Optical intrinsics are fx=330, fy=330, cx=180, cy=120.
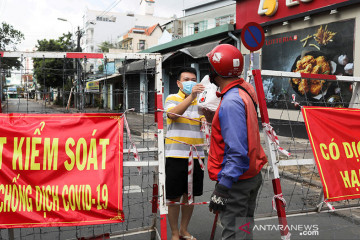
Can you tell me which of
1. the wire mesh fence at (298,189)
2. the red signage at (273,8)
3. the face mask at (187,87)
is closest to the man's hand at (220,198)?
the wire mesh fence at (298,189)

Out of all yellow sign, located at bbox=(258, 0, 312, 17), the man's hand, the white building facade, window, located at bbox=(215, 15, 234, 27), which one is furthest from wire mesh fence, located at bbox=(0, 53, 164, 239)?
the white building facade

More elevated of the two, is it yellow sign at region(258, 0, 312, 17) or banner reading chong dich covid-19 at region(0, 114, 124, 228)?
yellow sign at region(258, 0, 312, 17)

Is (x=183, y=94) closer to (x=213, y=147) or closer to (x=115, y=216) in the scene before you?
(x=213, y=147)

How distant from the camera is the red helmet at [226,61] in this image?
2.45 m

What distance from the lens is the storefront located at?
10188 millimetres

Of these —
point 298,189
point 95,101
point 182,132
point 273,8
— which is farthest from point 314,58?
point 95,101

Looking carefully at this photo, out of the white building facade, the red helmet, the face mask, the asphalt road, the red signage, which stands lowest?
the asphalt road

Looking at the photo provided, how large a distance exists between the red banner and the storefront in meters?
5.40

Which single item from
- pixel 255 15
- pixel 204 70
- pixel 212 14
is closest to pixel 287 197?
pixel 255 15

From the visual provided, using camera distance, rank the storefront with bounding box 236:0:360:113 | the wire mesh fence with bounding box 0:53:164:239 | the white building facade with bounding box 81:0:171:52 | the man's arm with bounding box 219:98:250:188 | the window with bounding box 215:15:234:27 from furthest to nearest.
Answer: the white building facade with bounding box 81:0:171:52, the window with bounding box 215:15:234:27, the storefront with bounding box 236:0:360:113, the wire mesh fence with bounding box 0:53:164:239, the man's arm with bounding box 219:98:250:188

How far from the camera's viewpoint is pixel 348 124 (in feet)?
11.9

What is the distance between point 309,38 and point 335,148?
30.4 ft

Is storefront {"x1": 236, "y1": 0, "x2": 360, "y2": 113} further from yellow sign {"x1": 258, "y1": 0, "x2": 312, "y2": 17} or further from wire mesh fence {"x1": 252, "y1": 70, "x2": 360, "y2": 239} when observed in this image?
wire mesh fence {"x1": 252, "y1": 70, "x2": 360, "y2": 239}

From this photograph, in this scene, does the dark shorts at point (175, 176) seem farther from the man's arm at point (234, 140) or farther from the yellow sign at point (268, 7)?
the yellow sign at point (268, 7)
